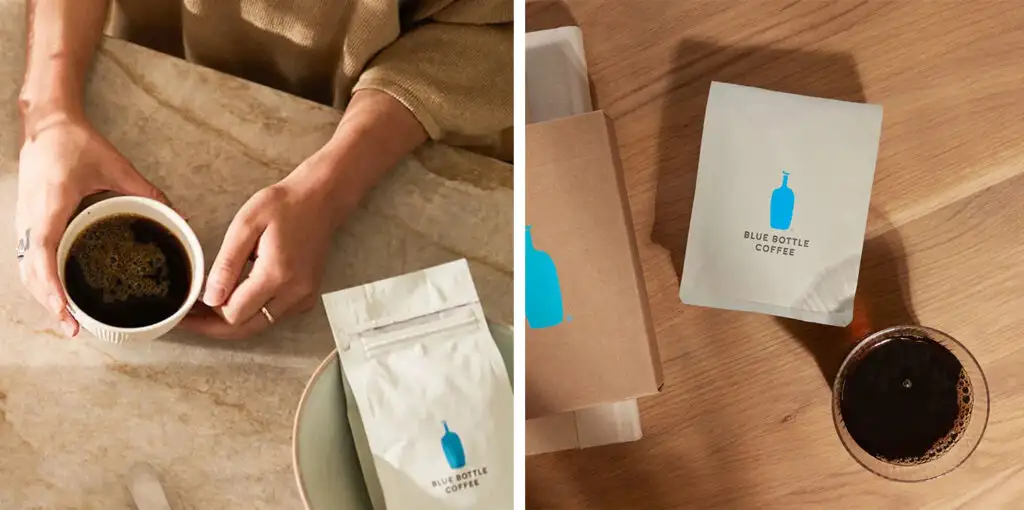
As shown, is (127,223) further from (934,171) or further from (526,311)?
(934,171)

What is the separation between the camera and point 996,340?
53 cm

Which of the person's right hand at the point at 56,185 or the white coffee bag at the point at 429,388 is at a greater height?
the person's right hand at the point at 56,185

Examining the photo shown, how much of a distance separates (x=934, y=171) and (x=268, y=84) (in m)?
0.37

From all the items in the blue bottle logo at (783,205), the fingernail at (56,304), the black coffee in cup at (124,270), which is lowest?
the blue bottle logo at (783,205)

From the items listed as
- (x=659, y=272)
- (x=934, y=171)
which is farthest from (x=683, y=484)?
(x=934, y=171)

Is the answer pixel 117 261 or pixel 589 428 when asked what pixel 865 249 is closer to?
pixel 589 428

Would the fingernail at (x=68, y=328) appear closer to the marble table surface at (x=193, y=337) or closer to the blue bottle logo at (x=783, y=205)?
the marble table surface at (x=193, y=337)

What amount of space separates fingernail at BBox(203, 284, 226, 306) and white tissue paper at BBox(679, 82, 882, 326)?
0.25 m

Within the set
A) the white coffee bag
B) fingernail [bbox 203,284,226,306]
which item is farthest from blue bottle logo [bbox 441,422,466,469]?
fingernail [bbox 203,284,226,306]

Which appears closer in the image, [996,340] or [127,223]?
[127,223]

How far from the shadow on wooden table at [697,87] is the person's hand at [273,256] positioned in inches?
7.2

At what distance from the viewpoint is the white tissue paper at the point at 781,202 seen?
515 mm

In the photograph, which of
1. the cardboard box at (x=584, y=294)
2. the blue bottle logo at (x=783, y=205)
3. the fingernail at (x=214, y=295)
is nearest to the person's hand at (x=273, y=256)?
the fingernail at (x=214, y=295)

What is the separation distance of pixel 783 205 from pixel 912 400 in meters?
0.13
